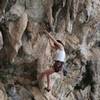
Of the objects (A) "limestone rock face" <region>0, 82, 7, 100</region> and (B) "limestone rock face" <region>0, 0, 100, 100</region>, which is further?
(B) "limestone rock face" <region>0, 0, 100, 100</region>

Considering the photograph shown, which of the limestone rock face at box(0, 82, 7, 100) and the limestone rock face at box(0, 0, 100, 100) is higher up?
the limestone rock face at box(0, 0, 100, 100)

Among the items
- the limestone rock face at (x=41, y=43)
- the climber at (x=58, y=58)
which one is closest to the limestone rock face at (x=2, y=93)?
the limestone rock face at (x=41, y=43)

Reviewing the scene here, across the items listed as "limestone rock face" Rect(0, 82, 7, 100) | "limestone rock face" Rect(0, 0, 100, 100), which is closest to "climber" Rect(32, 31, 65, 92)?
"limestone rock face" Rect(0, 0, 100, 100)

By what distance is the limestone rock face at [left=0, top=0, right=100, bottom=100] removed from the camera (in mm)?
7578

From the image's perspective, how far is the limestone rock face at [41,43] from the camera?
7.58 metres

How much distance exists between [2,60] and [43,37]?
3.84 ft

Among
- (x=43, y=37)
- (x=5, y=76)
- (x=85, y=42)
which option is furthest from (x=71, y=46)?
(x=5, y=76)

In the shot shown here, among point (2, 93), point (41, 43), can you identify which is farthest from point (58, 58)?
point (2, 93)

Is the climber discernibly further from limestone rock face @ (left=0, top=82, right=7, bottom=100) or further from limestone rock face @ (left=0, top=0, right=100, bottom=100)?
limestone rock face @ (left=0, top=82, right=7, bottom=100)

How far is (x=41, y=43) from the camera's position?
819cm

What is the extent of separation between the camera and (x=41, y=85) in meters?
8.14

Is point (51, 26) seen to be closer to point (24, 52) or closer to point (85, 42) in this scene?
point (24, 52)

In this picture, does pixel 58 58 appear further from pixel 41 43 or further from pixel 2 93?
pixel 2 93

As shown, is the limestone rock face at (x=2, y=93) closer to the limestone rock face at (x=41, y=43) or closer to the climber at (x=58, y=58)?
the limestone rock face at (x=41, y=43)
